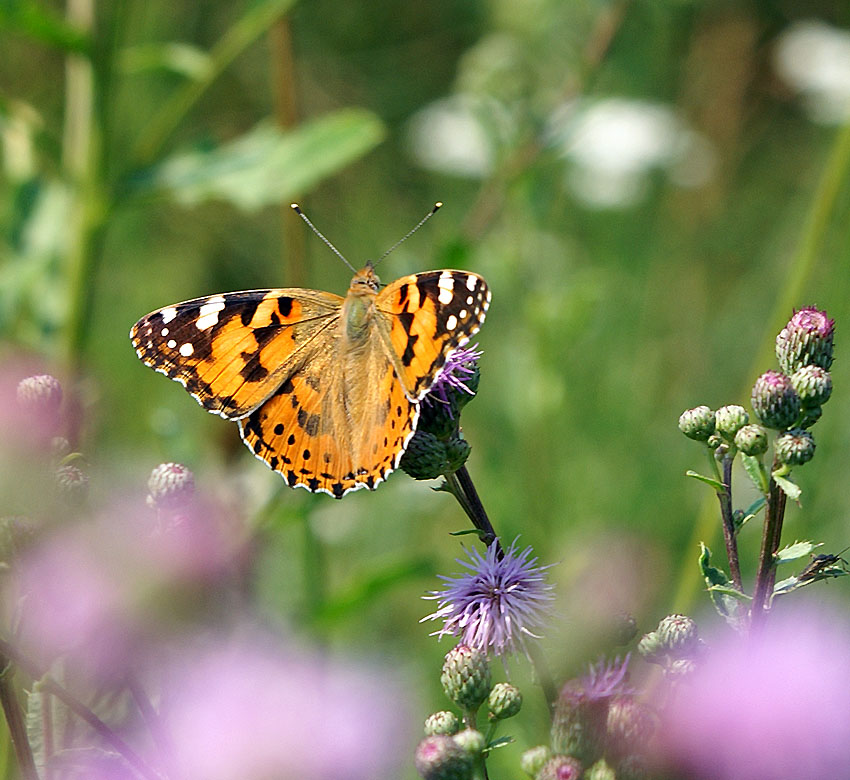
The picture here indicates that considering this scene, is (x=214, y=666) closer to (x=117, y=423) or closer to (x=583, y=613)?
(x=583, y=613)

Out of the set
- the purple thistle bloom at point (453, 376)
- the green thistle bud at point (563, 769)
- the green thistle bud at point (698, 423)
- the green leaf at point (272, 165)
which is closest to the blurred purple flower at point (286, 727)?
the green thistle bud at point (563, 769)

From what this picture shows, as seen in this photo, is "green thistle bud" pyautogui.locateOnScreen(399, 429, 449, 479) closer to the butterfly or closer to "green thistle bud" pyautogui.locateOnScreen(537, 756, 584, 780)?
the butterfly

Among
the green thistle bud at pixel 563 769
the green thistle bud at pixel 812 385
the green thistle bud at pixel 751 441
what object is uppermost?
the green thistle bud at pixel 812 385

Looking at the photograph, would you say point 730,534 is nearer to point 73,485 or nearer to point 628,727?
point 628,727

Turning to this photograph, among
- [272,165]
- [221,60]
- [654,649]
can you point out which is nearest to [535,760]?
[654,649]

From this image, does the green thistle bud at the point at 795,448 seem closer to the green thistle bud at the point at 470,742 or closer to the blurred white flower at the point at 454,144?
the green thistle bud at the point at 470,742

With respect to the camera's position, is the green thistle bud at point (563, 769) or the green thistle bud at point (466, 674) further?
the green thistle bud at point (466, 674)
